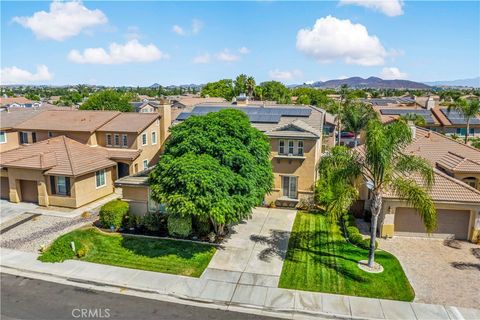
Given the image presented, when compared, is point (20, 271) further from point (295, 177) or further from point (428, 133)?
point (428, 133)

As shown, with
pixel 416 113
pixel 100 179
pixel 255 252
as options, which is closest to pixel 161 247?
pixel 255 252

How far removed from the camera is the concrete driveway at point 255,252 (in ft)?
58.1

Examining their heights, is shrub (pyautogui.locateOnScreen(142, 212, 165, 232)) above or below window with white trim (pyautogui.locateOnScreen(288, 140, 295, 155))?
below

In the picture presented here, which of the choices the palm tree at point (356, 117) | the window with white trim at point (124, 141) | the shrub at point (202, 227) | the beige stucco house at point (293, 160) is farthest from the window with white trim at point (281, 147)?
the palm tree at point (356, 117)

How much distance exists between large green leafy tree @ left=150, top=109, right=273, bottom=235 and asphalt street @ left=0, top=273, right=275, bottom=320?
4589 millimetres

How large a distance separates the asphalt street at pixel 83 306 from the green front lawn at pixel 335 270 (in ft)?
12.1

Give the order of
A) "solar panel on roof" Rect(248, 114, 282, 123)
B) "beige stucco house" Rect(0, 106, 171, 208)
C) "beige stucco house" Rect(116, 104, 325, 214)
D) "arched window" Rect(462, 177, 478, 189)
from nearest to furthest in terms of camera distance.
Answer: "arched window" Rect(462, 177, 478, 189) < "beige stucco house" Rect(116, 104, 325, 214) < "beige stucco house" Rect(0, 106, 171, 208) < "solar panel on roof" Rect(248, 114, 282, 123)

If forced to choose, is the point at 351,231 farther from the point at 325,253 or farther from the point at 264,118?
the point at 264,118

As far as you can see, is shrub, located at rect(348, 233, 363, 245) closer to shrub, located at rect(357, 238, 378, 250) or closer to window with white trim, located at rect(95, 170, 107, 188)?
shrub, located at rect(357, 238, 378, 250)

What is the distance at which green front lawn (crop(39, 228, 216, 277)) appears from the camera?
18.6 metres

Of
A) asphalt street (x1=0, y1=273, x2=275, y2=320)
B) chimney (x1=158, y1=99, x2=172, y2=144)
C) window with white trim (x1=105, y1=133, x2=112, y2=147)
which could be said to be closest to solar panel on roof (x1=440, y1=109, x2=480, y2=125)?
chimney (x1=158, y1=99, x2=172, y2=144)

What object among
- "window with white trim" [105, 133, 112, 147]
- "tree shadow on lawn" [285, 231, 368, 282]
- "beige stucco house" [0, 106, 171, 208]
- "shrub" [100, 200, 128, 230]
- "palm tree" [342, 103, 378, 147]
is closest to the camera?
"tree shadow on lawn" [285, 231, 368, 282]

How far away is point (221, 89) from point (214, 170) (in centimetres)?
8609

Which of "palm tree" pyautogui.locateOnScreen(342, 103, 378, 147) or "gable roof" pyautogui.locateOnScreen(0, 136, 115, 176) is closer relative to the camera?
"gable roof" pyautogui.locateOnScreen(0, 136, 115, 176)
